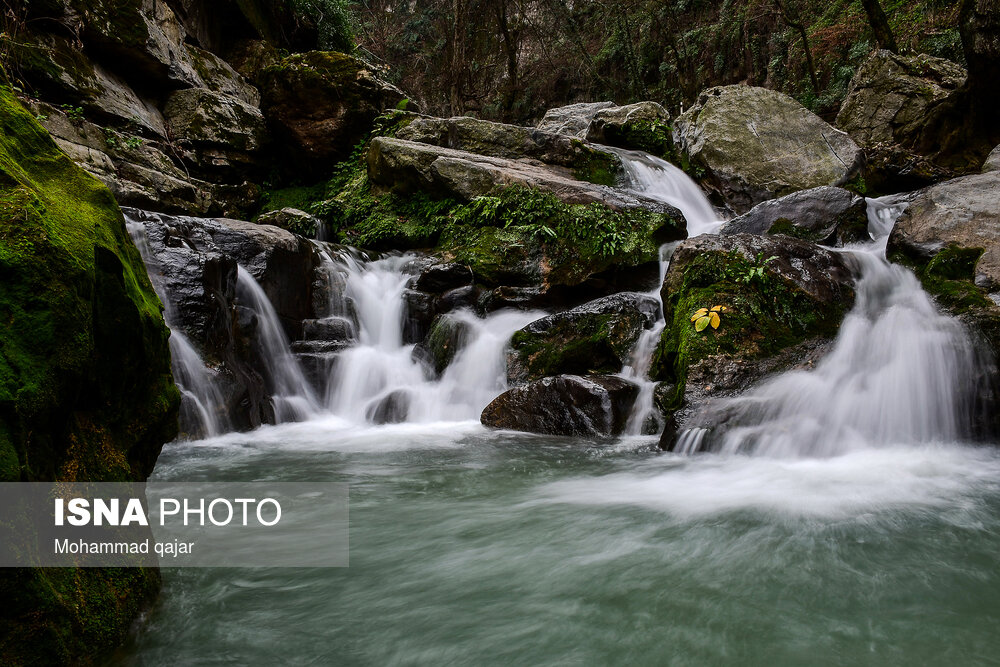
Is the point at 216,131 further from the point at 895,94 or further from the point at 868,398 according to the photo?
the point at 895,94

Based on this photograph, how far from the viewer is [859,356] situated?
18.6ft

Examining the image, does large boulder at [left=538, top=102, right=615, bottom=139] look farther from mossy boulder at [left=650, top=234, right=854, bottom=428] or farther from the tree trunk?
mossy boulder at [left=650, top=234, right=854, bottom=428]

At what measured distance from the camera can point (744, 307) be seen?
605cm

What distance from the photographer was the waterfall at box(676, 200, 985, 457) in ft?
15.9

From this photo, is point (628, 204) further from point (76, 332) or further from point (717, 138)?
point (76, 332)

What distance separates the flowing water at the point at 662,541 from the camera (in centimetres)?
209

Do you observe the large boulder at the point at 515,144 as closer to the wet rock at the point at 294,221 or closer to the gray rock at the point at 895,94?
the wet rock at the point at 294,221

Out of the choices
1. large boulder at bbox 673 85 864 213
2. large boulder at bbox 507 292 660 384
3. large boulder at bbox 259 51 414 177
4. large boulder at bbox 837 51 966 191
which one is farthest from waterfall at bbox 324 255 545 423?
large boulder at bbox 837 51 966 191

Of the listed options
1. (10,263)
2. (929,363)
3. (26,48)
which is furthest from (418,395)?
(26,48)

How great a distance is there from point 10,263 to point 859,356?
6348mm

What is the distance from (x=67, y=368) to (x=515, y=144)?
472 inches

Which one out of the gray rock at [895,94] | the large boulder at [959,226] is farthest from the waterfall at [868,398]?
the gray rock at [895,94]
